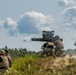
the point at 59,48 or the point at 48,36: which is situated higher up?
the point at 48,36

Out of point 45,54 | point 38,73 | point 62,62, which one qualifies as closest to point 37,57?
point 45,54

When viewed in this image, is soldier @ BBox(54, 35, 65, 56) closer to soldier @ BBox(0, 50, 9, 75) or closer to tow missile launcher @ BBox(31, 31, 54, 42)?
tow missile launcher @ BBox(31, 31, 54, 42)

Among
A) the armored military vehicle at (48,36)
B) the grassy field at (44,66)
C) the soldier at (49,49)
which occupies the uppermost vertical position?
the armored military vehicle at (48,36)

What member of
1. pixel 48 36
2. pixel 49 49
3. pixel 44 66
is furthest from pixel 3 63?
pixel 48 36

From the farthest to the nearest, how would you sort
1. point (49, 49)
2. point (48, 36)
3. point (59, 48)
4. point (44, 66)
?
point (48, 36) < point (59, 48) < point (49, 49) < point (44, 66)

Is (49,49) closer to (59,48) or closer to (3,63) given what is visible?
(59,48)

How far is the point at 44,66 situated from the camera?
730 inches

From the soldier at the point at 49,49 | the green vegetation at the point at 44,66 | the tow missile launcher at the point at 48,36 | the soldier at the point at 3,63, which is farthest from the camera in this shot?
the tow missile launcher at the point at 48,36

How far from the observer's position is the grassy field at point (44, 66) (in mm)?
16739

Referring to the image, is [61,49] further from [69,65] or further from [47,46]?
[69,65]

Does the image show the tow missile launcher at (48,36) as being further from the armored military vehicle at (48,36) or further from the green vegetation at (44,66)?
the green vegetation at (44,66)

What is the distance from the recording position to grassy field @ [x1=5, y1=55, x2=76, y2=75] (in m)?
16.7

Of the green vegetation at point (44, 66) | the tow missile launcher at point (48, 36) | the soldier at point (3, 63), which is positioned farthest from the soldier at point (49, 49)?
the soldier at point (3, 63)

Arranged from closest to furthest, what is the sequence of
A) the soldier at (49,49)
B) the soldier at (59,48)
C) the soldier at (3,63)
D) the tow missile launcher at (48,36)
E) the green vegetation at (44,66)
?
1. the green vegetation at (44,66)
2. the soldier at (3,63)
3. the soldier at (49,49)
4. the soldier at (59,48)
5. the tow missile launcher at (48,36)
